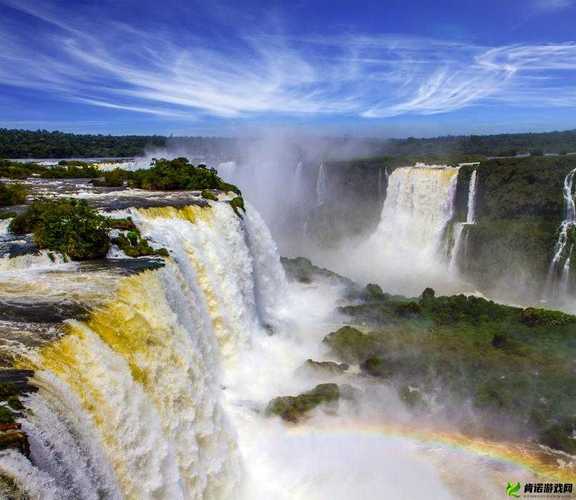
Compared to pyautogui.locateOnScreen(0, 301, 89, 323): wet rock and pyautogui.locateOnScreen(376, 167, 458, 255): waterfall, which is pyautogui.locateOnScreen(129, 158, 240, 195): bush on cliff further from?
pyautogui.locateOnScreen(376, 167, 458, 255): waterfall

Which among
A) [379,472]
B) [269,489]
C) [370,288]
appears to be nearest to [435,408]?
[379,472]

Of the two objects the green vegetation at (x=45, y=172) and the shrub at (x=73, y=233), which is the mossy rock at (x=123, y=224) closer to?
the shrub at (x=73, y=233)

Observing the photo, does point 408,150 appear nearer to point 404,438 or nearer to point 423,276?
point 423,276

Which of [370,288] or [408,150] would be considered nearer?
[370,288]

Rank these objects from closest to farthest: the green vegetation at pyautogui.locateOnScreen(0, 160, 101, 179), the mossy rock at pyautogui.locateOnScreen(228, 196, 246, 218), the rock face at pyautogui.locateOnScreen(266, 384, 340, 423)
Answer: the rock face at pyautogui.locateOnScreen(266, 384, 340, 423) → the mossy rock at pyautogui.locateOnScreen(228, 196, 246, 218) → the green vegetation at pyautogui.locateOnScreen(0, 160, 101, 179)

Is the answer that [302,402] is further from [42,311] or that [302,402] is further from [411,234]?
[411,234]

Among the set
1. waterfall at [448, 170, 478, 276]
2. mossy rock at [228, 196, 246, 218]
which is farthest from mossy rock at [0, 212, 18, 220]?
waterfall at [448, 170, 478, 276]

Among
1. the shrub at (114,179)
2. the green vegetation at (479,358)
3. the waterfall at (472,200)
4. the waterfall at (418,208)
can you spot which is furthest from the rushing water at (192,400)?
the waterfall at (472,200)
